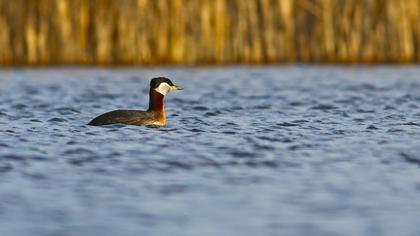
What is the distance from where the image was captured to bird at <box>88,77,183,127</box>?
12180mm

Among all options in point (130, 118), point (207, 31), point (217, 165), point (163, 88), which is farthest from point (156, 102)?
point (207, 31)

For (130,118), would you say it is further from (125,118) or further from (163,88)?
(163,88)

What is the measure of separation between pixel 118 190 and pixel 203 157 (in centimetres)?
187

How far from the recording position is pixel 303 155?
9.90 metres

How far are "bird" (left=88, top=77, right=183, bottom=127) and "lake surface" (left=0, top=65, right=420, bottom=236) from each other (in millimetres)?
145

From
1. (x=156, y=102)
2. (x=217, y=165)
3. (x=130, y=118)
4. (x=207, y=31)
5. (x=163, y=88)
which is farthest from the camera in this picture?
(x=207, y=31)

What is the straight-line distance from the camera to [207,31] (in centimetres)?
2112

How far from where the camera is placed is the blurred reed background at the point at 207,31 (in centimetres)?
2053

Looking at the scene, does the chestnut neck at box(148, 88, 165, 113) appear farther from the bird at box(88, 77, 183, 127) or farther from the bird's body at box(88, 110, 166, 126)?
the bird's body at box(88, 110, 166, 126)

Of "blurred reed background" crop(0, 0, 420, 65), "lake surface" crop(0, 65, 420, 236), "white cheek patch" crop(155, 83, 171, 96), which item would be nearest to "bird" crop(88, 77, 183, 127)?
"white cheek patch" crop(155, 83, 171, 96)

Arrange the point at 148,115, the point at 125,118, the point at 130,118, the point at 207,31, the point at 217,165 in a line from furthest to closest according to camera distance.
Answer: the point at 207,31 < the point at 148,115 < the point at 130,118 < the point at 125,118 < the point at 217,165

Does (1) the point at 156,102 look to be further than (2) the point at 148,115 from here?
Yes

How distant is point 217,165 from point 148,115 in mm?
3397

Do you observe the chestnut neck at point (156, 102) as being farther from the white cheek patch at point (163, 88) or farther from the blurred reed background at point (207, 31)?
the blurred reed background at point (207, 31)
